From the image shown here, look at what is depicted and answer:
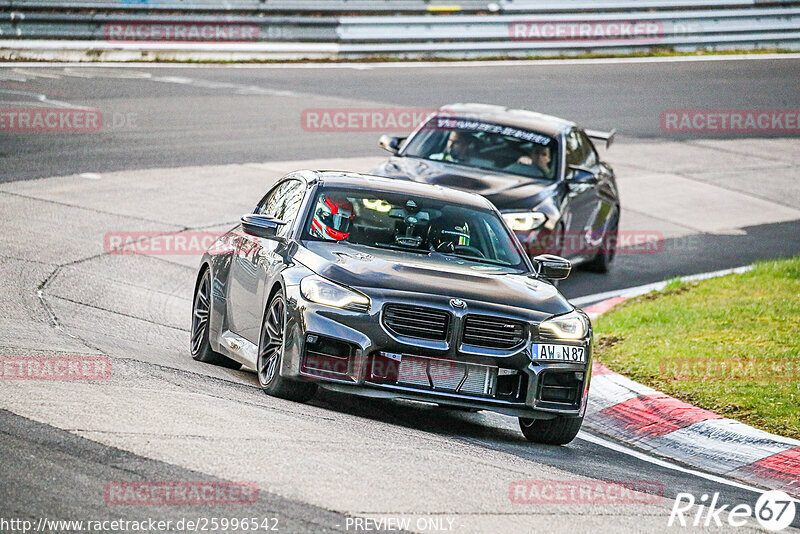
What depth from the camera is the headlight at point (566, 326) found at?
834cm

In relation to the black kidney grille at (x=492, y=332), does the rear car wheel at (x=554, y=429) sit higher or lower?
lower

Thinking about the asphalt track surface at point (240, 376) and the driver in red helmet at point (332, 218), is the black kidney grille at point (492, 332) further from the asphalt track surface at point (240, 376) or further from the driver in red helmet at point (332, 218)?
the driver in red helmet at point (332, 218)

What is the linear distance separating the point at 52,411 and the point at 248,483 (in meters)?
1.36

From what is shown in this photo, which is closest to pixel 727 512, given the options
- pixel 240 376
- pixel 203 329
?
pixel 240 376

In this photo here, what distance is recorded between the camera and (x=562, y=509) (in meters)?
6.40

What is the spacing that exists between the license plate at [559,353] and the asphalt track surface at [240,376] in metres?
0.57

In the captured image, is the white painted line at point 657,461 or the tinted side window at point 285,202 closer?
the white painted line at point 657,461

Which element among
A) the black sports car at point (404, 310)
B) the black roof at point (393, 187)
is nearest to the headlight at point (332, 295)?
the black sports car at point (404, 310)

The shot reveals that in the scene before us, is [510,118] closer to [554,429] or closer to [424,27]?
[554,429]

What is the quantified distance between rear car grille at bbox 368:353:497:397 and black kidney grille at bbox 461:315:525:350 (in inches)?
5.7

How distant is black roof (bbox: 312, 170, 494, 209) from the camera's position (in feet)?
31.4

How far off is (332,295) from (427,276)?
632 mm

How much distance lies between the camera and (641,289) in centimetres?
1514

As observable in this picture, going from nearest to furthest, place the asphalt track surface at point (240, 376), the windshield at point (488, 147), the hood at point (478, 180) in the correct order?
the asphalt track surface at point (240, 376)
the hood at point (478, 180)
the windshield at point (488, 147)
